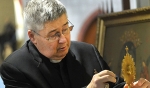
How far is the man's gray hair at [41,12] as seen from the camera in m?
1.36

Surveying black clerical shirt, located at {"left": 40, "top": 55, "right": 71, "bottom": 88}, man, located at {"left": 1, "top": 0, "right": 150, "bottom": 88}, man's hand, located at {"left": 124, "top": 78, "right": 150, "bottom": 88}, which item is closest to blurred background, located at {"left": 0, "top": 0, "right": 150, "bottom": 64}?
man, located at {"left": 1, "top": 0, "right": 150, "bottom": 88}

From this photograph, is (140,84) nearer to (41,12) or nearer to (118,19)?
(41,12)

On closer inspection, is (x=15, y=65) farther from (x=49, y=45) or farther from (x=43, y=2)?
(x=43, y=2)

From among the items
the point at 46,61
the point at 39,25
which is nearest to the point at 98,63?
the point at 46,61

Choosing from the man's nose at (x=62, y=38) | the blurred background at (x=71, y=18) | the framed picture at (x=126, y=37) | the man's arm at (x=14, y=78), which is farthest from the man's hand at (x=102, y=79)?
the blurred background at (x=71, y=18)

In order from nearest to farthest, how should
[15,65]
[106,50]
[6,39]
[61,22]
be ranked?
[61,22] → [15,65] → [106,50] → [6,39]

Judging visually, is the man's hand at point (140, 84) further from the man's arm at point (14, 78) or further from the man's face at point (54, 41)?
the man's arm at point (14, 78)

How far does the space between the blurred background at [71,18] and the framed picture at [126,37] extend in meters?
0.18

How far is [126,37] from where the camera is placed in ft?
6.71

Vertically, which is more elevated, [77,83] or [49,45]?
[49,45]

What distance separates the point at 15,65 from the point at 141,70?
0.83m

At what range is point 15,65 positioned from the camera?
1.47 meters

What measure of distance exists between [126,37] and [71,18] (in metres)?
0.53

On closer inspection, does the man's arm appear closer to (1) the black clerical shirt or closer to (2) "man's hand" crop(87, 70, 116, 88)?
(1) the black clerical shirt
